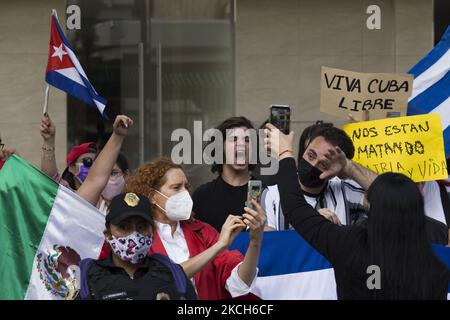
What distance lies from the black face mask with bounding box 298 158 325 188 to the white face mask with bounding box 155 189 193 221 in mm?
749

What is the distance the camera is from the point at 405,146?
6.50 m

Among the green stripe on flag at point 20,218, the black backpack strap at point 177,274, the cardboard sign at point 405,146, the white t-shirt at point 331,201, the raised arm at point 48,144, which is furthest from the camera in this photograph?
the raised arm at point 48,144

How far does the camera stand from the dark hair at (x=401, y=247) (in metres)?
4.55

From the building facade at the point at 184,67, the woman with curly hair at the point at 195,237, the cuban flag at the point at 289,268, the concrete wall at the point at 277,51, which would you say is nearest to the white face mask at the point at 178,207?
the woman with curly hair at the point at 195,237

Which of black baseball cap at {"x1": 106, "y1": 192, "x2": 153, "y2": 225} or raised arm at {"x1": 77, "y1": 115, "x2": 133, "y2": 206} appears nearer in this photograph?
black baseball cap at {"x1": 106, "y1": 192, "x2": 153, "y2": 225}

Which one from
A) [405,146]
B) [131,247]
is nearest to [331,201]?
[405,146]

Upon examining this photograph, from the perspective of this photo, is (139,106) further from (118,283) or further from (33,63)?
(118,283)

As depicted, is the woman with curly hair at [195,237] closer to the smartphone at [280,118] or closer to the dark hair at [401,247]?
the smartphone at [280,118]

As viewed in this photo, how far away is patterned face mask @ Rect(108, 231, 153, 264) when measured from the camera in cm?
473

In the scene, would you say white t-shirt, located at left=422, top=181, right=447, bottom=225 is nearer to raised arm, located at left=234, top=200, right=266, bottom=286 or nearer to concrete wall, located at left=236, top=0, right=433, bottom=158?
raised arm, located at left=234, top=200, right=266, bottom=286

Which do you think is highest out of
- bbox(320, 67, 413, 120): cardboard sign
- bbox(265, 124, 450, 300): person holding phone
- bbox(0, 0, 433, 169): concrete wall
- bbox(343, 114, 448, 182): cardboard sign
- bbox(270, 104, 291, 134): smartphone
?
bbox(0, 0, 433, 169): concrete wall

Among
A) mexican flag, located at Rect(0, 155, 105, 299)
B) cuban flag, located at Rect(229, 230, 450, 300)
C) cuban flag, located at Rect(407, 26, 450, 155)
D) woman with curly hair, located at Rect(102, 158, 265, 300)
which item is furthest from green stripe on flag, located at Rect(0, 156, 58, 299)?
cuban flag, located at Rect(407, 26, 450, 155)

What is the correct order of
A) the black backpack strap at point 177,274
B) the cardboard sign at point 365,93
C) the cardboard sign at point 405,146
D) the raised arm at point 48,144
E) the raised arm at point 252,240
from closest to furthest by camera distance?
the black backpack strap at point 177,274
the raised arm at point 252,240
the cardboard sign at point 405,146
the raised arm at point 48,144
the cardboard sign at point 365,93
